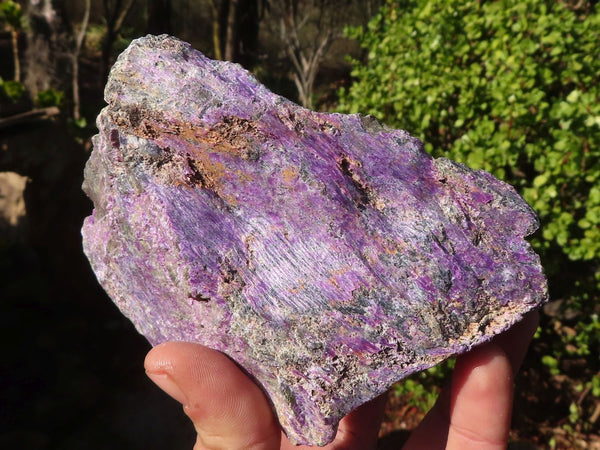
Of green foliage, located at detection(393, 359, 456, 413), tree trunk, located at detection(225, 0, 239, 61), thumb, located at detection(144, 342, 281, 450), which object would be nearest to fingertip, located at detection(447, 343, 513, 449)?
thumb, located at detection(144, 342, 281, 450)

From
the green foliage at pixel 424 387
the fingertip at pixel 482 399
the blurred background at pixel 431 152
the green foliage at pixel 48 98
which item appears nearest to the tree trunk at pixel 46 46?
the blurred background at pixel 431 152

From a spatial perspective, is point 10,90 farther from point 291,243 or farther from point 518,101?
point 518,101

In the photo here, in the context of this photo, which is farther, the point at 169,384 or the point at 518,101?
the point at 518,101

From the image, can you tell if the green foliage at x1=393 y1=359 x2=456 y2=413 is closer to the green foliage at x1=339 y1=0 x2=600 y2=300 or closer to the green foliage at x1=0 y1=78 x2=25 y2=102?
the green foliage at x1=339 y1=0 x2=600 y2=300

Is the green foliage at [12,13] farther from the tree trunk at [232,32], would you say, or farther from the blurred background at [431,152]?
the tree trunk at [232,32]

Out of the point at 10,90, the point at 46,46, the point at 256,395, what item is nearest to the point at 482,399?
the point at 256,395

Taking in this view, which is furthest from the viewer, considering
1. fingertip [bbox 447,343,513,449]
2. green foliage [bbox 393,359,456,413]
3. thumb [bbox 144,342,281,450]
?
green foliage [bbox 393,359,456,413]

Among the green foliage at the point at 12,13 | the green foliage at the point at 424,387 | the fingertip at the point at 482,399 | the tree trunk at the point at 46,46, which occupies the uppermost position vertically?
the green foliage at the point at 12,13
